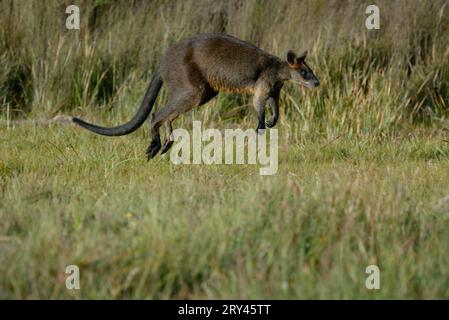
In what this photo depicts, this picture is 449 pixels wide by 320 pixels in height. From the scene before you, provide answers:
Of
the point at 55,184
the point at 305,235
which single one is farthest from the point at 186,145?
the point at 305,235

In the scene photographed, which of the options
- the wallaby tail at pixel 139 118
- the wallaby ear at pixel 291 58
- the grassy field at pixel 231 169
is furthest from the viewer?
the wallaby ear at pixel 291 58

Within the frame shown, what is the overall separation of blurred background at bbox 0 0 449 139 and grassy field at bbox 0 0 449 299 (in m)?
0.02

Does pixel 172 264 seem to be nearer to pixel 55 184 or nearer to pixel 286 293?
pixel 286 293

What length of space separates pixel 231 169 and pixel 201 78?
2.93 ft

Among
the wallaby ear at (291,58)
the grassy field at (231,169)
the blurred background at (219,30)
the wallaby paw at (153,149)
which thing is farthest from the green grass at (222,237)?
the blurred background at (219,30)

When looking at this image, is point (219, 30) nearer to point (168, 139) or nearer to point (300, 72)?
point (300, 72)

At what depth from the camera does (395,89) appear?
945cm

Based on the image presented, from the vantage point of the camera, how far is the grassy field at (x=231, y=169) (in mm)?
4133
